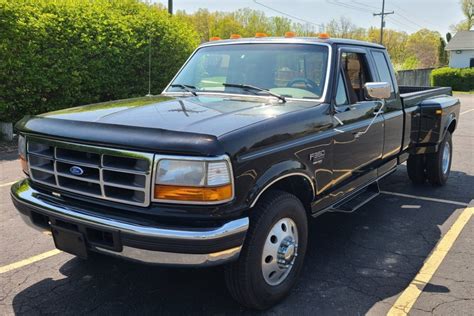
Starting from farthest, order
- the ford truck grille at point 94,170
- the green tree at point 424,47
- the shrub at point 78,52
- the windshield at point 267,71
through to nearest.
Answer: the green tree at point 424,47 → the shrub at point 78,52 → the windshield at point 267,71 → the ford truck grille at point 94,170

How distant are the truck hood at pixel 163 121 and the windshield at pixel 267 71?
0.24 meters

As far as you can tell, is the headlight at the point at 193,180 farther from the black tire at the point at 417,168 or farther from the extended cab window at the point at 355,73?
the black tire at the point at 417,168

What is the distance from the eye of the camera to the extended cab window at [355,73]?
4348 mm

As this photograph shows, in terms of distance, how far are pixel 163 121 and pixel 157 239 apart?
2.67ft

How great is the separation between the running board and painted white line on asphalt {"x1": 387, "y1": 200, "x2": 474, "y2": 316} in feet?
2.47

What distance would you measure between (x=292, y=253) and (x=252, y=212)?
595mm

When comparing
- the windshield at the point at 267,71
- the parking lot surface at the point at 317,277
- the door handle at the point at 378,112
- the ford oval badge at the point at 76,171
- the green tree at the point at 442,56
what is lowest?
the parking lot surface at the point at 317,277

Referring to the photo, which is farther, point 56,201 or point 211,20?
point 211,20

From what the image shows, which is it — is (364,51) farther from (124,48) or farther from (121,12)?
(121,12)

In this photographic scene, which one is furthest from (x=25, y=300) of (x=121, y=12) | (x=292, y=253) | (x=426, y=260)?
(x=121, y=12)

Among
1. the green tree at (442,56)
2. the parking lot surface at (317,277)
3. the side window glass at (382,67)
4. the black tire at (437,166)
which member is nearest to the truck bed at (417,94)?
the side window glass at (382,67)

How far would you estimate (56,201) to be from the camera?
3197mm

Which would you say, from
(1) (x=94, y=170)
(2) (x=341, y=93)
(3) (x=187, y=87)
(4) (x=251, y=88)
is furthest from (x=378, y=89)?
(1) (x=94, y=170)

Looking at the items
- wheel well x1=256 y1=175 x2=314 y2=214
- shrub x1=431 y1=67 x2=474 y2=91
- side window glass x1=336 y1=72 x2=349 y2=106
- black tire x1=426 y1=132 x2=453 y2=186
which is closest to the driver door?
side window glass x1=336 y1=72 x2=349 y2=106
